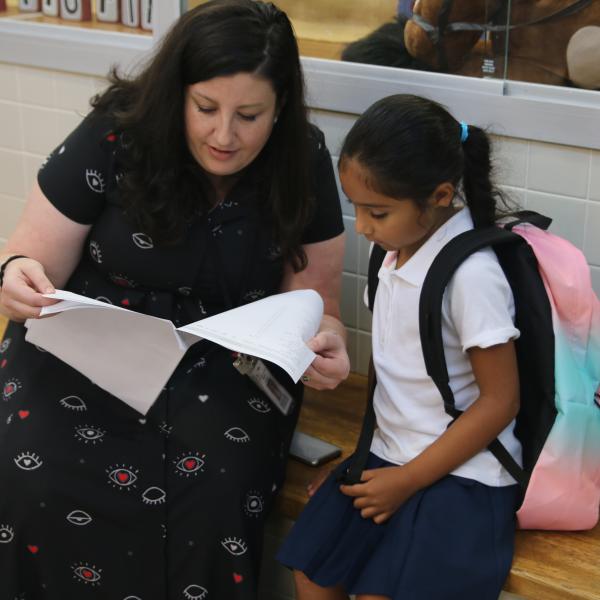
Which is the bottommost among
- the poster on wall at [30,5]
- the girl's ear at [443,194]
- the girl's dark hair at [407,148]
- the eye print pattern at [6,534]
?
the eye print pattern at [6,534]

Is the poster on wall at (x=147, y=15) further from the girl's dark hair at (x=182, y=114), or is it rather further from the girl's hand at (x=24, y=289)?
the girl's hand at (x=24, y=289)

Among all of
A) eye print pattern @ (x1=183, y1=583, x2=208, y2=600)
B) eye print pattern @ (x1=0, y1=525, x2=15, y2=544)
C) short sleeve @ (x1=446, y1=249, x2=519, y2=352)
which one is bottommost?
eye print pattern @ (x1=183, y1=583, x2=208, y2=600)

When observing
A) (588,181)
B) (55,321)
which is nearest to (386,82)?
(588,181)

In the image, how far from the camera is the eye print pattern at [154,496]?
1992 mm

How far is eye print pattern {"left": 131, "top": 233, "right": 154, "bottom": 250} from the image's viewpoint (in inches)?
83.4

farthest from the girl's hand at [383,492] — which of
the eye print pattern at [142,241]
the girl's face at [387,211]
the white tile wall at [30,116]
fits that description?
the white tile wall at [30,116]

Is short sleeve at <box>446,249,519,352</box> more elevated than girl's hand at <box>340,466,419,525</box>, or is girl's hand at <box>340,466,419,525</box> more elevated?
short sleeve at <box>446,249,519,352</box>

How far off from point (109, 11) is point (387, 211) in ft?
4.65

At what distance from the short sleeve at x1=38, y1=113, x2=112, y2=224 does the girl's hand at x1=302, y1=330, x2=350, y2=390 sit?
1.83 feet

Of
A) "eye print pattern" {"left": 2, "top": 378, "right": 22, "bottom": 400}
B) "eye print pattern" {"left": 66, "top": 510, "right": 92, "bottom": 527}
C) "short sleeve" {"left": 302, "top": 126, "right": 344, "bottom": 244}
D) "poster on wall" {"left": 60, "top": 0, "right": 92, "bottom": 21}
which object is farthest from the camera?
"poster on wall" {"left": 60, "top": 0, "right": 92, "bottom": 21}

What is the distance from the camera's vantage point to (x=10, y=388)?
211 cm

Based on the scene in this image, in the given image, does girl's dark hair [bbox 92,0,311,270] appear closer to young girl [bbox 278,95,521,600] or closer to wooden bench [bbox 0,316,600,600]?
young girl [bbox 278,95,521,600]

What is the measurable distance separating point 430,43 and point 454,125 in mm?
616

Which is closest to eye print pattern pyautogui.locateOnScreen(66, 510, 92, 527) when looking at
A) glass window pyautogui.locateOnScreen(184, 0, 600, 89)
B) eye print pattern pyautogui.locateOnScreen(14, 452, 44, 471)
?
eye print pattern pyautogui.locateOnScreen(14, 452, 44, 471)
